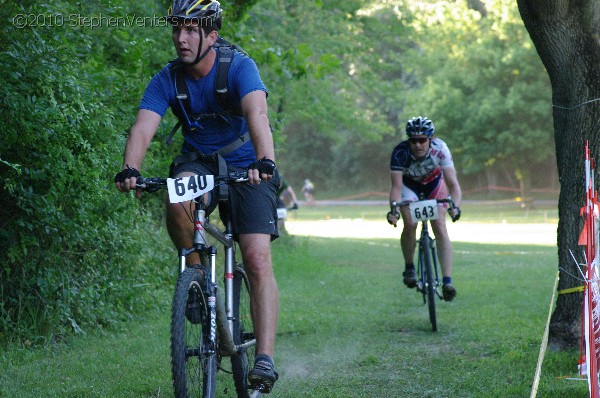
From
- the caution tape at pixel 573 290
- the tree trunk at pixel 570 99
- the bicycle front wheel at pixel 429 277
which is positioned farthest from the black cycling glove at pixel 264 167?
the bicycle front wheel at pixel 429 277

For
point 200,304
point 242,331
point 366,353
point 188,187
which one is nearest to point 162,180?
point 188,187

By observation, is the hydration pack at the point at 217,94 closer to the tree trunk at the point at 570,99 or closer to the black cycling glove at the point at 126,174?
the black cycling glove at the point at 126,174

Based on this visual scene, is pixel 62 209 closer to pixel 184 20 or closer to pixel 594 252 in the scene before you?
pixel 184 20

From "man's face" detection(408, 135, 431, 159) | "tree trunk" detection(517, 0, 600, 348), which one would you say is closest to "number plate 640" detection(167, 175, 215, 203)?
"tree trunk" detection(517, 0, 600, 348)

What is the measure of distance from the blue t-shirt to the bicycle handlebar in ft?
1.72

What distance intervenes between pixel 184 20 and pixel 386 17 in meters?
25.5

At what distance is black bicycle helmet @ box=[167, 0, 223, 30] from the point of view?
5316mm

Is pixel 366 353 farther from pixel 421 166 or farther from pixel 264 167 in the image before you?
pixel 264 167

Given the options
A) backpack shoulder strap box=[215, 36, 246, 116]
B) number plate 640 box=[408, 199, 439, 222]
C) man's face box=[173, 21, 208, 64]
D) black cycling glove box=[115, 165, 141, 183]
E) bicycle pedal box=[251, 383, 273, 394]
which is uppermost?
man's face box=[173, 21, 208, 64]

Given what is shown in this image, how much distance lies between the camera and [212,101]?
5543 millimetres

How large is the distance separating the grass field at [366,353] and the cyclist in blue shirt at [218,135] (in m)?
0.92

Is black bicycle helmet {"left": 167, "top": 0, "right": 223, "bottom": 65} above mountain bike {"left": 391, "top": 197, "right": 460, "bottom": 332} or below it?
above

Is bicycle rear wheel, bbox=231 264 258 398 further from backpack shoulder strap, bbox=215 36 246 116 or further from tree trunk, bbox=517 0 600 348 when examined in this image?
tree trunk, bbox=517 0 600 348

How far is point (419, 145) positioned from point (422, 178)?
57 centimetres
